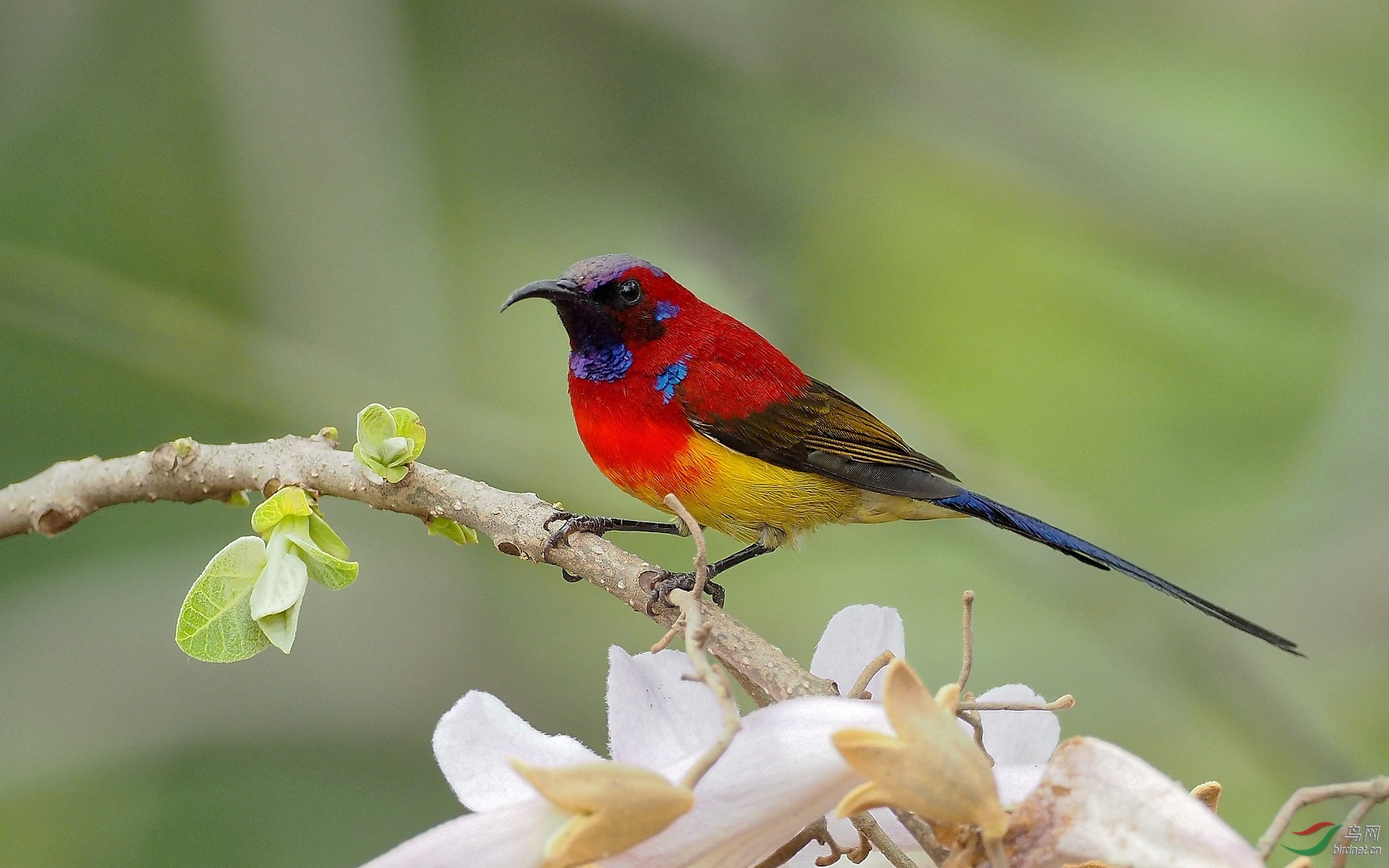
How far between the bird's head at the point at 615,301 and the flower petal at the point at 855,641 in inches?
39.7

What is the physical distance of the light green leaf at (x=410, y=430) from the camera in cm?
122

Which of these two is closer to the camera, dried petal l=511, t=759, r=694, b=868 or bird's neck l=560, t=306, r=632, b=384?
dried petal l=511, t=759, r=694, b=868

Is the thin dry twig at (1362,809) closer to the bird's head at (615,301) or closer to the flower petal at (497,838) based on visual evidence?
the flower petal at (497,838)

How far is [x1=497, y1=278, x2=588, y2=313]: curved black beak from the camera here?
1.74 m

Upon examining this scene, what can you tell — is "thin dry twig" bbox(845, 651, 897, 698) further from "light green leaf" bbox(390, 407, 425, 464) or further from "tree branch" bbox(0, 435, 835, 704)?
"light green leaf" bbox(390, 407, 425, 464)

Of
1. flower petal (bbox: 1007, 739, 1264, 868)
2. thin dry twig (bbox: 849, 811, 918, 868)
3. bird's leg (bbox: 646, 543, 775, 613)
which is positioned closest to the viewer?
flower petal (bbox: 1007, 739, 1264, 868)

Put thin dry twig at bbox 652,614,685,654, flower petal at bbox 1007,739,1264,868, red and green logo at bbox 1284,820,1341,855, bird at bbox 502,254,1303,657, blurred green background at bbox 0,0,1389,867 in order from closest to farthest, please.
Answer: flower petal at bbox 1007,739,1264,868
thin dry twig at bbox 652,614,685,654
red and green logo at bbox 1284,820,1341,855
bird at bbox 502,254,1303,657
blurred green background at bbox 0,0,1389,867

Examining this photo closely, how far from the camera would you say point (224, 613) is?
1082 millimetres

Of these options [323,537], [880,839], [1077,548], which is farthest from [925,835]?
[1077,548]

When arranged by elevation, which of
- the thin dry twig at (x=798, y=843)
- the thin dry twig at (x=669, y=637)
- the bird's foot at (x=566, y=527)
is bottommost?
the thin dry twig at (x=798, y=843)

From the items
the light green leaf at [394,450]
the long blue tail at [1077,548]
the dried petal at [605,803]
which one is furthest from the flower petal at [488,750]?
the long blue tail at [1077,548]

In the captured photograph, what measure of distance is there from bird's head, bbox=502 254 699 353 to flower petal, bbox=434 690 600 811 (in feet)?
3.53

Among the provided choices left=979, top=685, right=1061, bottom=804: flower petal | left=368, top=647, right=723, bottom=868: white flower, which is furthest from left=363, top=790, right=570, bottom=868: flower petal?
left=979, top=685, right=1061, bottom=804: flower petal

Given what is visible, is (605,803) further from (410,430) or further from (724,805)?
(410,430)
